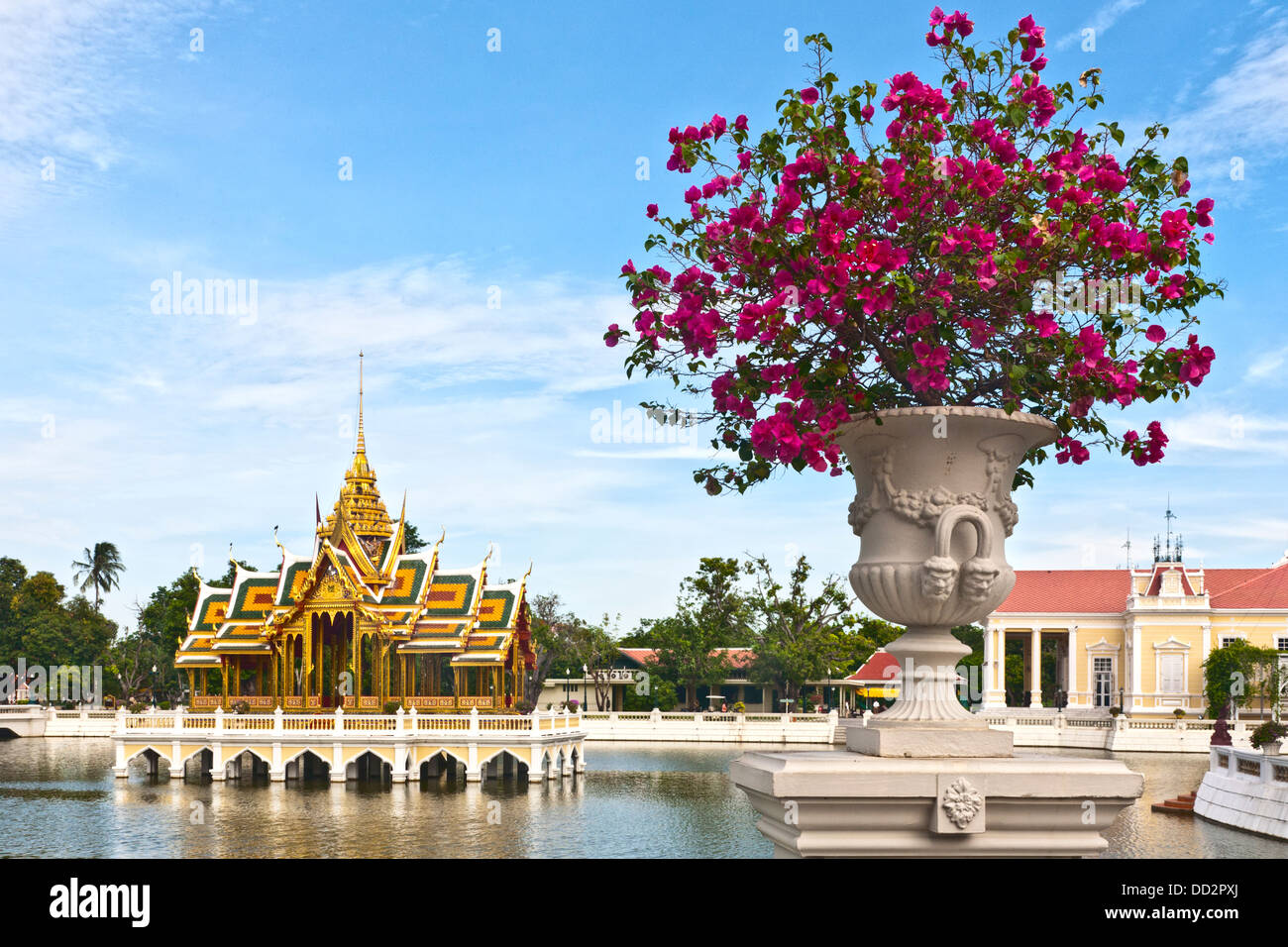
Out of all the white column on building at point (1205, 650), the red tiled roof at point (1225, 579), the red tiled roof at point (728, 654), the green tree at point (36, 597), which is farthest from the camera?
the green tree at point (36, 597)

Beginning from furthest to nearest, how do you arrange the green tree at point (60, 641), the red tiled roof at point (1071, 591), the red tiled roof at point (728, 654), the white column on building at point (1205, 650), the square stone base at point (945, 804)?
the green tree at point (60, 641), the red tiled roof at point (728, 654), the red tiled roof at point (1071, 591), the white column on building at point (1205, 650), the square stone base at point (945, 804)

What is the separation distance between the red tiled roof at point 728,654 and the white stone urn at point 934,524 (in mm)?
48037

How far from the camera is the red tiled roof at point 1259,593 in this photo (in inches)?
1908

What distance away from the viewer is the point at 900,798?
3701 millimetres

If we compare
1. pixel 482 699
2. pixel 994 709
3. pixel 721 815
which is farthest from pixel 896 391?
pixel 994 709

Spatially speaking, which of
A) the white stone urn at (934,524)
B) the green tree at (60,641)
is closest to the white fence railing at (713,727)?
the green tree at (60,641)

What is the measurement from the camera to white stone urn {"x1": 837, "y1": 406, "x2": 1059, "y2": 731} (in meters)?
3.91

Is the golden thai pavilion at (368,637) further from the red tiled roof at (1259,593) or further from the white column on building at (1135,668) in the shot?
the red tiled roof at (1259,593)

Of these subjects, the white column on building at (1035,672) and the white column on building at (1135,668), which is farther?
the white column on building at (1035,672)

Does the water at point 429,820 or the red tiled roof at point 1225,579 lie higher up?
the red tiled roof at point 1225,579

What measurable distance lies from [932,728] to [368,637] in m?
27.3

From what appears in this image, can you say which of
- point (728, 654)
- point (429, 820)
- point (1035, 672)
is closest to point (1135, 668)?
point (1035, 672)

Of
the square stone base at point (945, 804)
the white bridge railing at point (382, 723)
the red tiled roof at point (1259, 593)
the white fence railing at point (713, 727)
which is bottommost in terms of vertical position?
the white fence railing at point (713, 727)
